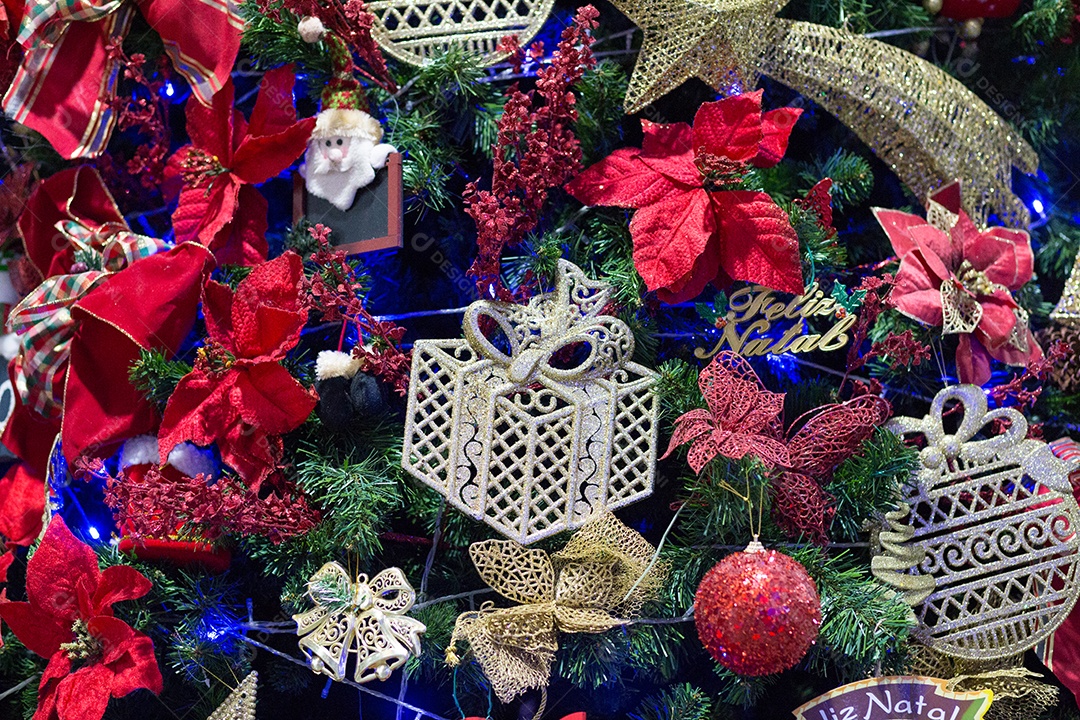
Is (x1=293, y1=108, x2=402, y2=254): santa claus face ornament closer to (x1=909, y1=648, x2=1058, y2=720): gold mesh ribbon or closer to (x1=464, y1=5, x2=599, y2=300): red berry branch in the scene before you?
(x1=464, y1=5, x2=599, y2=300): red berry branch

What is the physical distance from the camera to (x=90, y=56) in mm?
1169

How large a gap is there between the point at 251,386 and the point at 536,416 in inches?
11.4

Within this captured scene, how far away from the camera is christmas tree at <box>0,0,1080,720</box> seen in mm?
1041

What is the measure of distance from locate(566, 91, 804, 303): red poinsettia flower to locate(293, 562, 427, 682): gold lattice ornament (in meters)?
0.39

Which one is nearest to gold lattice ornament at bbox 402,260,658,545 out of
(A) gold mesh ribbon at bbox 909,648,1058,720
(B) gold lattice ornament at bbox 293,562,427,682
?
(B) gold lattice ornament at bbox 293,562,427,682

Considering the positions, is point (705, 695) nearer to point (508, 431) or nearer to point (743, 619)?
point (743, 619)

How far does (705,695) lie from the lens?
1083 mm

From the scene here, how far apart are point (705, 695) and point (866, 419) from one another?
0.32 metres

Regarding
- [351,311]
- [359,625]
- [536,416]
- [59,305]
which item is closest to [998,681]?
[536,416]

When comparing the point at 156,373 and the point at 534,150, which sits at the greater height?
the point at 534,150

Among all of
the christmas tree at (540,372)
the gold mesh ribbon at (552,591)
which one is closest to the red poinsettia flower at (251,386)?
the christmas tree at (540,372)

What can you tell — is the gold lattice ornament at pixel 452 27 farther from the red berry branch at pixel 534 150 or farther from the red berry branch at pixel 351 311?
the red berry branch at pixel 351 311

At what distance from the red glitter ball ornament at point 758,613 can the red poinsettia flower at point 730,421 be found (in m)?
0.10

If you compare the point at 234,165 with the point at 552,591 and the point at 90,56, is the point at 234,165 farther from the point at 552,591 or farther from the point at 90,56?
the point at 552,591
